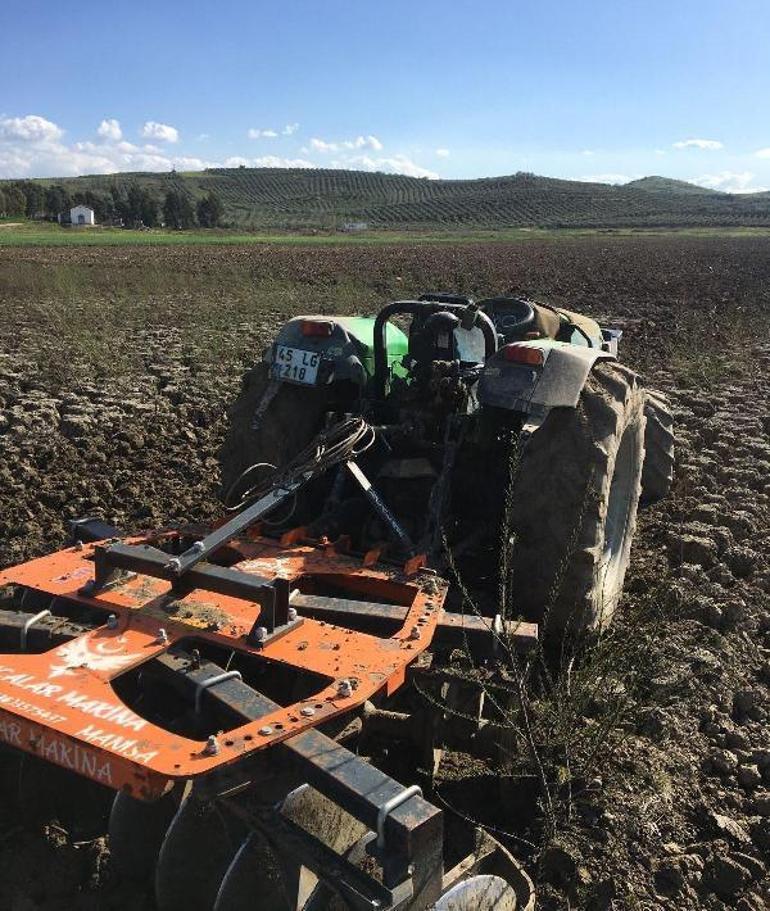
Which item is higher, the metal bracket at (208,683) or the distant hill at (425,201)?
the distant hill at (425,201)

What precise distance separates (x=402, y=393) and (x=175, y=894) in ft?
8.13

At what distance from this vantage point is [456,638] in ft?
9.66

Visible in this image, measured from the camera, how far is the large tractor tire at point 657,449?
5.60 metres

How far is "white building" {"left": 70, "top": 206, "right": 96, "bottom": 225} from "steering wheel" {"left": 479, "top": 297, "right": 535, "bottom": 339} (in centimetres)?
7099

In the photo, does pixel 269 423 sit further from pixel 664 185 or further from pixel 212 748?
pixel 664 185

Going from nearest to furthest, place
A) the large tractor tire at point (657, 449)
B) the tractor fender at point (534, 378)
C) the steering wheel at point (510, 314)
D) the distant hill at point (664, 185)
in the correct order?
the tractor fender at point (534, 378) < the steering wheel at point (510, 314) < the large tractor tire at point (657, 449) < the distant hill at point (664, 185)

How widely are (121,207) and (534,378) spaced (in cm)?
7318

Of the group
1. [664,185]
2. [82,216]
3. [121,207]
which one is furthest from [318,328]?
[664,185]

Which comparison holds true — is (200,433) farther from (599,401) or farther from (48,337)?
(48,337)

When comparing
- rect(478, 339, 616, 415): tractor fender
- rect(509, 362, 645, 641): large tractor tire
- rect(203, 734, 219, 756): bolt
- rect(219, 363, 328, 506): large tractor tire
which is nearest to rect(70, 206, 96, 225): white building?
rect(219, 363, 328, 506): large tractor tire

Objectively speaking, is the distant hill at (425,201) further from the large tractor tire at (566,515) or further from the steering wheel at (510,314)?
the large tractor tire at (566,515)

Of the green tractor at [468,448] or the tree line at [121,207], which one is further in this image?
the tree line at [121,207]

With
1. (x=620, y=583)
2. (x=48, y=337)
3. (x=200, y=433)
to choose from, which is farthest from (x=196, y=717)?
(x=48, y=337)

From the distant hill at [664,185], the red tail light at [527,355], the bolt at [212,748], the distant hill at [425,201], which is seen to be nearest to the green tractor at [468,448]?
the red tail light at [527,355]
